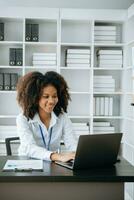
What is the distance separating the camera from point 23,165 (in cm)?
177

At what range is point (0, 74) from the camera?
391 centimetres

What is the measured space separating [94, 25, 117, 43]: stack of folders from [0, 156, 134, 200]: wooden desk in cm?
259

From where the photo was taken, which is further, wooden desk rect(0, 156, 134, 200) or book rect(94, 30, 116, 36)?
book rect(94, 30, 116, 36)

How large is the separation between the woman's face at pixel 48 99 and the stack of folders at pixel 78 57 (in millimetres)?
1722

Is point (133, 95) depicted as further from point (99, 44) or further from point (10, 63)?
point (10, 63)

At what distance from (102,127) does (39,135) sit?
6.15 feet

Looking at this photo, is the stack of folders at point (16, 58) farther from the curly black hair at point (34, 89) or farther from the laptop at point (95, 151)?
the laptop at point (95, 151)

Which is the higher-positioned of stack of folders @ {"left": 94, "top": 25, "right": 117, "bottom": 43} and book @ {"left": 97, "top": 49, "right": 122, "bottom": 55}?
stack of folders @ {"left": 94, "top": 25, "right": 117, "bottom": 43}

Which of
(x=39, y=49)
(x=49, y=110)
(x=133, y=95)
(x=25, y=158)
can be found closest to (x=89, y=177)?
(x=25, y=158)

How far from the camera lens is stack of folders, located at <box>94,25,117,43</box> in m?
4.01

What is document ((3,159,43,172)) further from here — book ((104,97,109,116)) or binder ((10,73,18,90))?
book ((104,97,109,116))

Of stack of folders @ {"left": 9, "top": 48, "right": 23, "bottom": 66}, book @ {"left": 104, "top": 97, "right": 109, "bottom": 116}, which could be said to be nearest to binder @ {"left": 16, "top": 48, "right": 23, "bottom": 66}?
stack of folders @ {"left": 9, "top": 48, "right": 23, "bottom": 66}

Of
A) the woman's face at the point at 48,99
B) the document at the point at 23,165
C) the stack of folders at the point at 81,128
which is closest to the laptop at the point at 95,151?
the document at the point at 23,165

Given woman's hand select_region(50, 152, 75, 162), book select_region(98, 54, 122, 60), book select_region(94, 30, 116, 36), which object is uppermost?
book select_region(94, 30, 116, 36)
